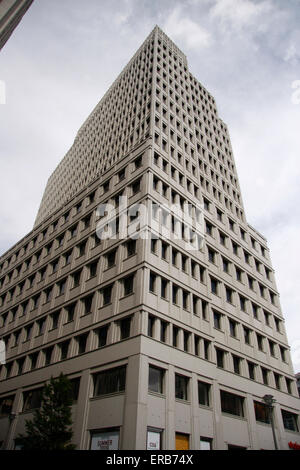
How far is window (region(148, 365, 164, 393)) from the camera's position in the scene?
76.3ft

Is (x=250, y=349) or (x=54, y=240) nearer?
(x=250, y=349)

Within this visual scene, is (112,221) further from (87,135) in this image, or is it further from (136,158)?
(87,135)

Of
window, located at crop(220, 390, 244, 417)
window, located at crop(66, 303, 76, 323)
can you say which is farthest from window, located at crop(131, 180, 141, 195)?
window, located at crop(220, 390, 244, 417)

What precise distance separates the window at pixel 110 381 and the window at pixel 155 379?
1.78m

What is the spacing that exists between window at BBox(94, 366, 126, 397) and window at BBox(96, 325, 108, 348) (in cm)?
229

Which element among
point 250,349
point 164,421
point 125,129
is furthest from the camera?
point 125,129

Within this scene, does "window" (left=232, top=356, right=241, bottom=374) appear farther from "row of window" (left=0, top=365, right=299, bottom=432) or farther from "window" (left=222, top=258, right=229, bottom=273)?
"window" (left=222, top=258, right=229, bottom=273)

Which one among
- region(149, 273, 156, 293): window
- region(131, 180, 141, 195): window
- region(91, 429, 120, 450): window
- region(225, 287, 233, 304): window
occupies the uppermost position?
region(131, 180, 141, 195): window

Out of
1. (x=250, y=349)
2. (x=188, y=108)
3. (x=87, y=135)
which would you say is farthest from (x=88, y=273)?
(x=87, y=135)

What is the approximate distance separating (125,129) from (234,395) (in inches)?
1344

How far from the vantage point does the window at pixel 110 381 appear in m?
23.5

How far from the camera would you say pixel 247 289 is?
3962 centimetres

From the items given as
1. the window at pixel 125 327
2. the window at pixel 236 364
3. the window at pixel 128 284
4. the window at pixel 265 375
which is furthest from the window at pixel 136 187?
the window at pixel 265 375

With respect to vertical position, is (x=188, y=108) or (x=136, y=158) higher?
(x=188, y=108)
